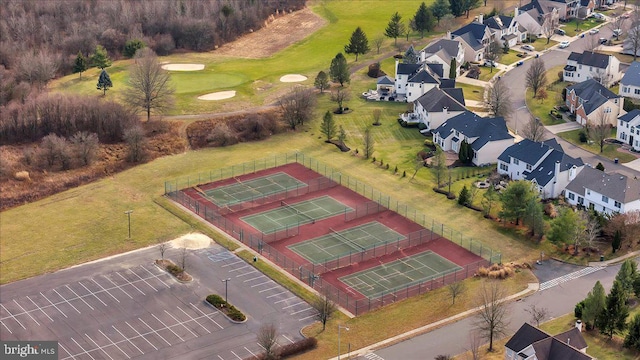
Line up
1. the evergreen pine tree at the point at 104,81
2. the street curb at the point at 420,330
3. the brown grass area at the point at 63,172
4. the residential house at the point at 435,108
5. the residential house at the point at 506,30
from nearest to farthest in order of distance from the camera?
the street curb at the point at 420,330 < the brown grass area at the point at 63,172 < the residential house at the point at 435,108 < the evergreen pine tree at the point at 104,81 < the residential house at the point at 506,30

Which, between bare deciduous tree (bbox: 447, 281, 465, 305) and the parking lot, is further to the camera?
bare deciduous tree (bbox: 447, 281, 465, 305)

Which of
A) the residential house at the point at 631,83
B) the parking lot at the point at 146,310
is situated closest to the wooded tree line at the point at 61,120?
the parking lot at the point at 146,310

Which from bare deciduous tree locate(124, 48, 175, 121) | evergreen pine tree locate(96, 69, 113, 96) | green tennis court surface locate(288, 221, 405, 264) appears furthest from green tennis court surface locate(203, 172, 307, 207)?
evergreen pine tree locate(96, 69, 113, 96)

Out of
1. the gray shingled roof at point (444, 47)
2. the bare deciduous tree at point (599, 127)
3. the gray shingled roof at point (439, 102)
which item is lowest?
the bare deciduous tree at point (599, 127)

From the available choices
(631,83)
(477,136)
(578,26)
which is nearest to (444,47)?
(631,83)

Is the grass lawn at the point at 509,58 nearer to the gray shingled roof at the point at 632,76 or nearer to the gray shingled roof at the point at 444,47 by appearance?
the gray shingled roof at the point at 444,47

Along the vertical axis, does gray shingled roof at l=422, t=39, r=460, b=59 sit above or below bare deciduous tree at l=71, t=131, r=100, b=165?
above

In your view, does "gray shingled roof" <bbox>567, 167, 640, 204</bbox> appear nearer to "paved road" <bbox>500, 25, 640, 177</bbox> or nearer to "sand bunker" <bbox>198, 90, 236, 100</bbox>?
"paved road" <bbox>500, 25, 640, 177</bbox>
